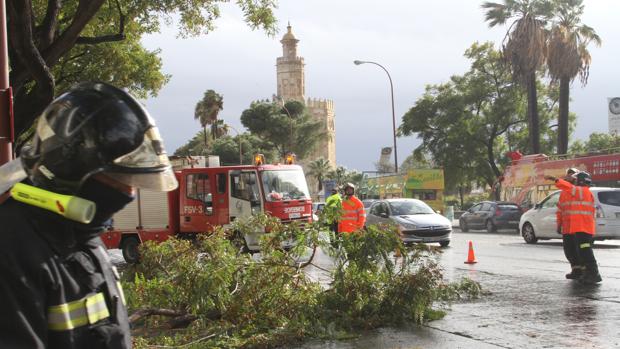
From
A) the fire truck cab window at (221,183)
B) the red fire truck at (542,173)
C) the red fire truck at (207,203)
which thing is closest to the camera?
the red fire truck at (207,203)

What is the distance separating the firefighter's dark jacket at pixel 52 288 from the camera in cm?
168

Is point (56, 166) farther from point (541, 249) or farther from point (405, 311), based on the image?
point (541, 249)

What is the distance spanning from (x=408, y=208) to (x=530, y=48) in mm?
16713

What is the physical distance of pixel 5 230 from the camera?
175 cm

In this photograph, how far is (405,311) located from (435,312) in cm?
49

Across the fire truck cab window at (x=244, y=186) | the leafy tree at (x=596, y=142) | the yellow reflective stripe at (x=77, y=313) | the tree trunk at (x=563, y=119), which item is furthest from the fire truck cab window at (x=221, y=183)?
the leafy tree at (x=596, y=142)

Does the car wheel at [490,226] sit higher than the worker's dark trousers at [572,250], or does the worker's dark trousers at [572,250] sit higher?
the worker's dark trousers at [572,250]

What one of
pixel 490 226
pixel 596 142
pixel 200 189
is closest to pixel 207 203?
pixel 200 189

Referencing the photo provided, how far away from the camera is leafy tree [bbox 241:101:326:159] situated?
6925cm

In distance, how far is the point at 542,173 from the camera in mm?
27641

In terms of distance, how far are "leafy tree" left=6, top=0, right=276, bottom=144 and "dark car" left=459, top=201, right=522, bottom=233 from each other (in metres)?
13.7

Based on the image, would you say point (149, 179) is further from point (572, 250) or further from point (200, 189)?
point (200, 189)

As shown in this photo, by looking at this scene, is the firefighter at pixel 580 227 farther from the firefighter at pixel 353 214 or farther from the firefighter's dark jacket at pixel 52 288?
the firefighter's dark jacket at pixel 52 288

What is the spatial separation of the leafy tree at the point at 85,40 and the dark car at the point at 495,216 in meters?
13.7
